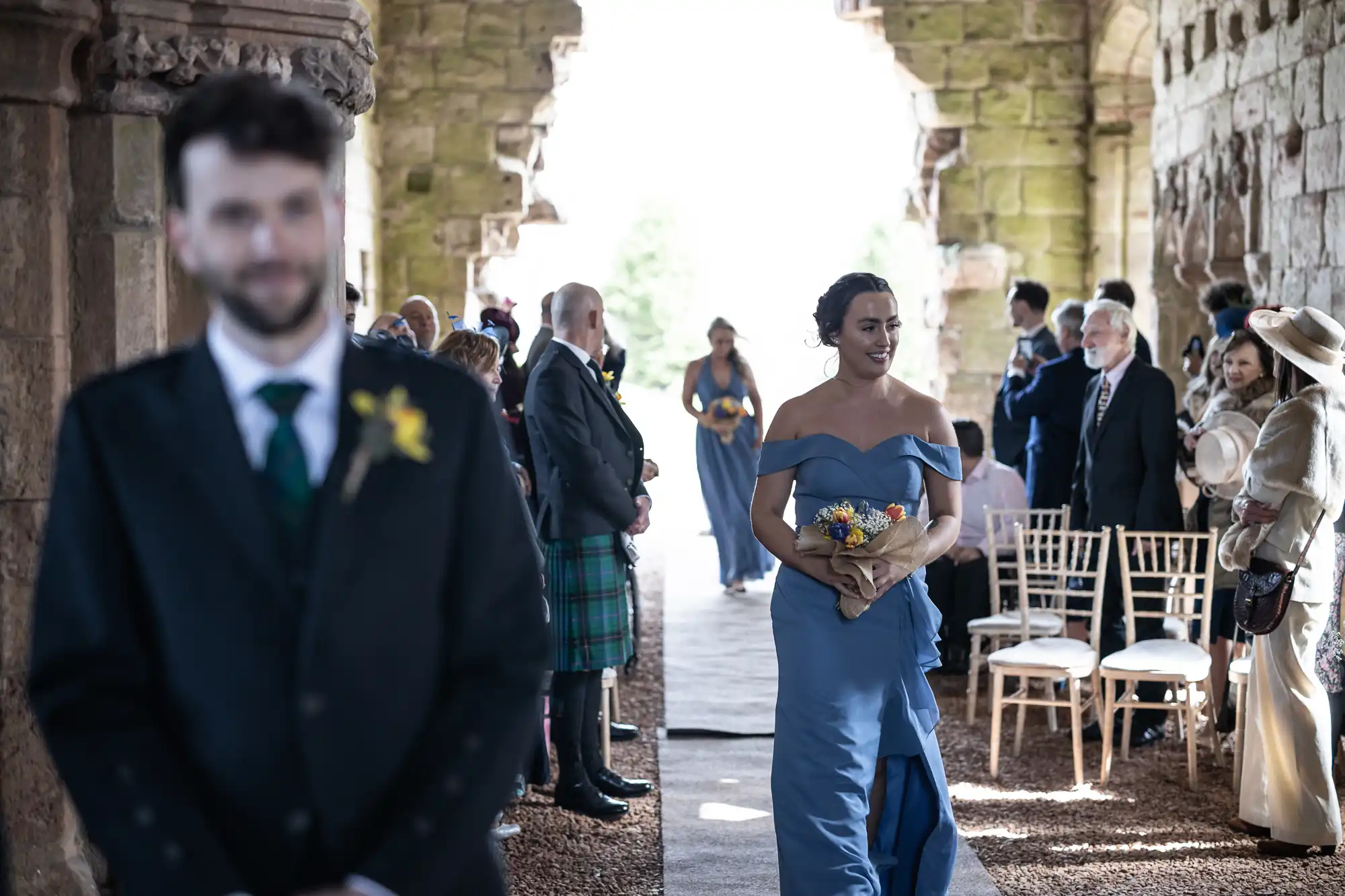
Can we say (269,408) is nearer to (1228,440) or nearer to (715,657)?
(1228,440)

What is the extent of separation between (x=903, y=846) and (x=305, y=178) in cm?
258

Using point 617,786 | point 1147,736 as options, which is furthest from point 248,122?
point 1147,736

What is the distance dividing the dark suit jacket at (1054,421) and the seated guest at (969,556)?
0.42 ft

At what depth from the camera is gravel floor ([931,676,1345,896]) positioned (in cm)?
433

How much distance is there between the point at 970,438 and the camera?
7.27 meters

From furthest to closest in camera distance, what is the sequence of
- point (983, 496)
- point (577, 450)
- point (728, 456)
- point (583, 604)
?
1. point (728, 456)
2. point (983, 496)
3. point (583, 604)
4. point (577, 450)

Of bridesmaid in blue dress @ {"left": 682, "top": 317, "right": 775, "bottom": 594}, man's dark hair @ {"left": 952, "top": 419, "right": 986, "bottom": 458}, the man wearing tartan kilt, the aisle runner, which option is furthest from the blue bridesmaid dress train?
the man wearing tartan kilt

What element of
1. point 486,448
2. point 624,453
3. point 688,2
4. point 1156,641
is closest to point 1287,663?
point 1156,641

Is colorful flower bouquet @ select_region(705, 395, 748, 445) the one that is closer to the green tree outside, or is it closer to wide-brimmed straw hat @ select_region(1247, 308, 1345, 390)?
wide-brimmed straw hat @ select_region(1247, 308, 1345, 390)

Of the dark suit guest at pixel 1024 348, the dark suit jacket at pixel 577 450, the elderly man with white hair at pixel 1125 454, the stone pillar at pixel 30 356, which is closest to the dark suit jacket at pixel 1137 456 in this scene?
the elderly man with white hair at pixel 1125 454

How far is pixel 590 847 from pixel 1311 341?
8.79 ft

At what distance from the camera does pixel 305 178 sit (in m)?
1.59

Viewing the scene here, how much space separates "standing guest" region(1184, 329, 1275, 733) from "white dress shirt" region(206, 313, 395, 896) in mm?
4469

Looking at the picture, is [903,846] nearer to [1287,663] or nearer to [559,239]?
[1287,663]
